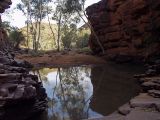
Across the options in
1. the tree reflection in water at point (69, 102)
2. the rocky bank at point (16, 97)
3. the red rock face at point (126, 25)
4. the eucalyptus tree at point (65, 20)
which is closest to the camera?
the rocky bank at point (16, 97)

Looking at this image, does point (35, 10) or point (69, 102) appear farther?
point (35, 10)

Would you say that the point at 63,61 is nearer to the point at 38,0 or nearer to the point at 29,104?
the point at 38,0

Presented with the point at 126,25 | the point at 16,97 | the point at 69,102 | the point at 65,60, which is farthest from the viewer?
the point at 65,60

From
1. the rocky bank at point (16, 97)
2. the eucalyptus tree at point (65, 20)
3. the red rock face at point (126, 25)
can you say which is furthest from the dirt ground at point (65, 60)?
the rocky bank at point (16, 97)

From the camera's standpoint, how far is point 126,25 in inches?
1293

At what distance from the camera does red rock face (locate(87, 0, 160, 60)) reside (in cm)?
2489

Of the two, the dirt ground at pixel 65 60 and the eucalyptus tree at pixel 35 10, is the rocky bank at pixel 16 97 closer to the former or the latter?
the dirt ground at pixel 65 60

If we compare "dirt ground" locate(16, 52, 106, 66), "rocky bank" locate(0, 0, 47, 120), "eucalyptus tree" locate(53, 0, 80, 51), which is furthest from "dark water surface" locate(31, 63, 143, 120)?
"eucalyptus tree" locate(53, 0, 80, 51)

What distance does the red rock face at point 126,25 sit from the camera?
24891 millimetres

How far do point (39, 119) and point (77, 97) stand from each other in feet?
14.3

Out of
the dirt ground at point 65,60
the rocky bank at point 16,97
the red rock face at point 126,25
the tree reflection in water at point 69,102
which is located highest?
the red rock face at point 126,25

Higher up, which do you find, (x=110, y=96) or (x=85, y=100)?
(x=110, y=96)

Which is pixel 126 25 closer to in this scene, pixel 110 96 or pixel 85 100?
pixel 110 96

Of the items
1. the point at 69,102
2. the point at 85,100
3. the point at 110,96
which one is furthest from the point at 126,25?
the point at 69,102
